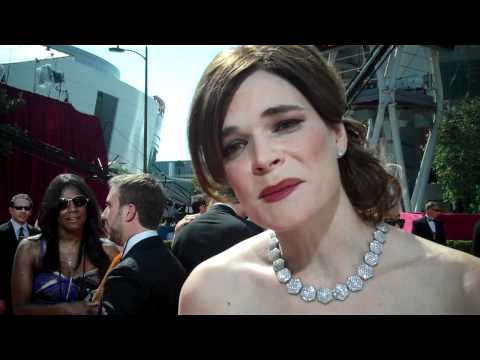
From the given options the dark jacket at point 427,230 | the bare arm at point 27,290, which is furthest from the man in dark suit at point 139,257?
the dark jacket at point 427,230

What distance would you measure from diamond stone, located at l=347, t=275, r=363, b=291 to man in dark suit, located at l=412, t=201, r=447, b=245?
118 centimetres

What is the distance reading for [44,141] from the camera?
241 centimetres

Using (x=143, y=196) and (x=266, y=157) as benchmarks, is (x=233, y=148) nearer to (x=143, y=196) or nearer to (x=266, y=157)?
(x=266, y=157)

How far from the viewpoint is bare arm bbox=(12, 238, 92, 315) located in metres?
1.80

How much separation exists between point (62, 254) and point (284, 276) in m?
1.32

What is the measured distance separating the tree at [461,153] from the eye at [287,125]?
87 centimetres

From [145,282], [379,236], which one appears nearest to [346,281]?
[379,236]
